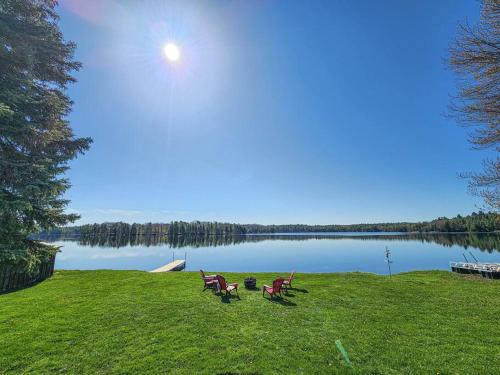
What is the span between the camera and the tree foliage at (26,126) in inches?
273

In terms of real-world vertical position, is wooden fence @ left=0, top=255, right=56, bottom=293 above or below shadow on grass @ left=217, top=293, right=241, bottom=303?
above

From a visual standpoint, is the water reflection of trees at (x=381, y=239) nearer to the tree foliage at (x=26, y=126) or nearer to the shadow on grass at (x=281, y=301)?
the shadow on grass at (x=281, y=301)

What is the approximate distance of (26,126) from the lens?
7.10m

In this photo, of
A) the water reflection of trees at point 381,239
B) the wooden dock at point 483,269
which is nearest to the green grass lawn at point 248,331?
the wooden dock at point 483,269

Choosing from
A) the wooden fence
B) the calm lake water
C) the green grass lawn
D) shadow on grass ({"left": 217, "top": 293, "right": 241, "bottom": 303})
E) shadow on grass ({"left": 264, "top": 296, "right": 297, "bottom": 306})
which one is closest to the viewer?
the green grass lawn

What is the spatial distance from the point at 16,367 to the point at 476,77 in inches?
634

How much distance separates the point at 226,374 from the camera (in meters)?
5.59

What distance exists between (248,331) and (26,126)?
30.8ft

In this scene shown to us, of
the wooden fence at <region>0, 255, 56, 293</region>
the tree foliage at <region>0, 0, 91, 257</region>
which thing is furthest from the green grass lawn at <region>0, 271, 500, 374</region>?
the tree foliage at <region>0, 0, 91, 257</region>

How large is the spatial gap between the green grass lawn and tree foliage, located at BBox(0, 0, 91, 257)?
313cm

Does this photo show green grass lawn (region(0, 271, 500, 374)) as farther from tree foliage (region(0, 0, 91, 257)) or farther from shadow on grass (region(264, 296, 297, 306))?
tree foliage (region(0, 0, 91, 257))

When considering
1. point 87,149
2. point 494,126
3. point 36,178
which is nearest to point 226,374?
point 36,178

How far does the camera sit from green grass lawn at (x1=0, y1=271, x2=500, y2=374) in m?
5.99

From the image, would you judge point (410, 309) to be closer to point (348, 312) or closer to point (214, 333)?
point (348, 312)
